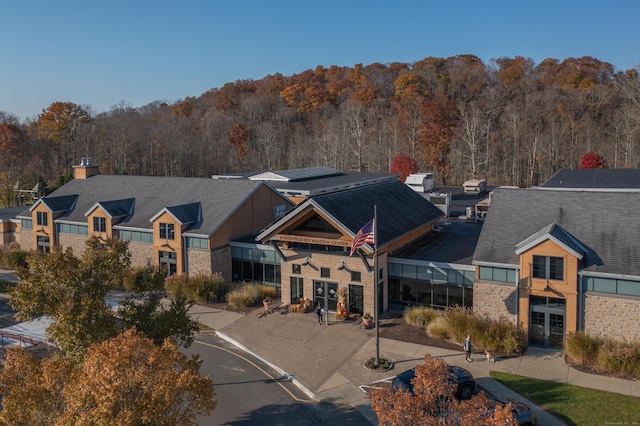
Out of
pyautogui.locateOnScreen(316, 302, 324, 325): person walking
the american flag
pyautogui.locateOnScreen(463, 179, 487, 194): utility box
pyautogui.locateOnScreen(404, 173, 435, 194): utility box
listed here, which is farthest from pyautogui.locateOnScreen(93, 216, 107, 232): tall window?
pyautogui.locateOnScreen(463, 179, 487, 194): utility box

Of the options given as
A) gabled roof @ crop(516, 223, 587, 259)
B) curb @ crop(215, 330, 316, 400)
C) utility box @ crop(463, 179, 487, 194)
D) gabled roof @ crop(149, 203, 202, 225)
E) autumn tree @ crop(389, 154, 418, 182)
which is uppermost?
autumn tree @ crop(389, 154, 418, 182)

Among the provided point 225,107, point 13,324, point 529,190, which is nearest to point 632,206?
point 529,190

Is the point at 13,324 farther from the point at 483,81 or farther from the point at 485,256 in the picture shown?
the point at 483,81

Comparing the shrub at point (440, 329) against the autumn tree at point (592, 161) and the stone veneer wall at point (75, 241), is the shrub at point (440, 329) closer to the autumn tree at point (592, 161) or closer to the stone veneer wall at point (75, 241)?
the stone veneer wall at point (75, 241)

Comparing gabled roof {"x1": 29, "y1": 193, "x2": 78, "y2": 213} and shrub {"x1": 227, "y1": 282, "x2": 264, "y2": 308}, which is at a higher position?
gabled roof {"x1": 29, "y1": 193, "x2": 78, "y2": 213}

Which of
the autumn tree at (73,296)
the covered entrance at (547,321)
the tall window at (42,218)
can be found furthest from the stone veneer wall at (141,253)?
the covered entrance at (547,321)

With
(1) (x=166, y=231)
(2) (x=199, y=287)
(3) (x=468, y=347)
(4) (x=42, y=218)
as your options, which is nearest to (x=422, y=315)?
(3) (x=468, y=347)

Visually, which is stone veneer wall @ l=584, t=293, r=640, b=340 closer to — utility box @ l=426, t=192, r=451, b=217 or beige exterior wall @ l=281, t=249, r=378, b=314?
beige exterior wall @ l=281, t=249, r=378, b=314
